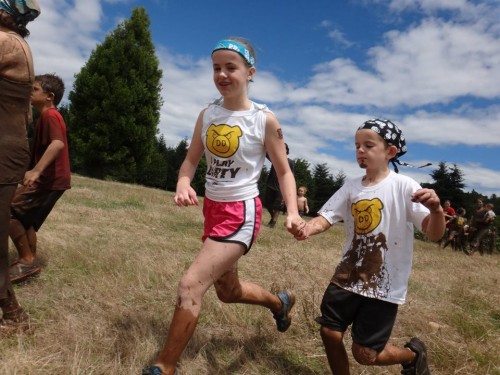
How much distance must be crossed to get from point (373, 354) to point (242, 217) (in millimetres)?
1183

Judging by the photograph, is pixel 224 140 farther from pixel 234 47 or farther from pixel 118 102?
pixel 118 102

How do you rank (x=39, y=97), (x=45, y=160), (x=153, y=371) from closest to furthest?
(x=153, y=371) → (x=45, y=160) → (x=39, y=97)

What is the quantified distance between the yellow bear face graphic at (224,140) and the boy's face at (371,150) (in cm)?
81

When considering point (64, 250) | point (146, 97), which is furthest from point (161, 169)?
point (64, 250)

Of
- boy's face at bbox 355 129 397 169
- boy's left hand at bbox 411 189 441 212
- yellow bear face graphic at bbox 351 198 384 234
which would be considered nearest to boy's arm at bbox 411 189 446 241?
boy's left hand at bbox 411 189 441 212

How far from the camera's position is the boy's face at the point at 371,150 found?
108 inches

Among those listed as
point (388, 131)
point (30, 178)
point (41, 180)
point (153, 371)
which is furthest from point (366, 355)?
point (41, 180)

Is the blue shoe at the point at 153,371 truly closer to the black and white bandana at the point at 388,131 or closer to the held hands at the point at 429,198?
the held hands at the point at 429,198

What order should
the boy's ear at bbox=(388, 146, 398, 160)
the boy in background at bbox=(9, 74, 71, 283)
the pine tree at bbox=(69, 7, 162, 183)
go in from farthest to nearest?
the pine tree at bbox=(69, 7, 162, 183), the boy in background at bbox=(9, 74, 71, 283), the boy's ear at bbox=(388, 146, 398, 160)

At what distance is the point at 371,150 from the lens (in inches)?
108

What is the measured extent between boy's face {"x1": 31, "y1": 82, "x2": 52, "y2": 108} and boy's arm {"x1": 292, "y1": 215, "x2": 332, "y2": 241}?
3.13m

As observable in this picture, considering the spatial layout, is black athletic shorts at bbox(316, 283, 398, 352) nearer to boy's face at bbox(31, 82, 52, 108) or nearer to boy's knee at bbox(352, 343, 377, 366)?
boy's knee at bbox(352, 343, 377, 366)

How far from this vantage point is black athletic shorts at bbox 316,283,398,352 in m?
2.58

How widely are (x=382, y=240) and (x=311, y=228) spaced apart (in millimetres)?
462
